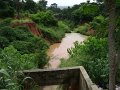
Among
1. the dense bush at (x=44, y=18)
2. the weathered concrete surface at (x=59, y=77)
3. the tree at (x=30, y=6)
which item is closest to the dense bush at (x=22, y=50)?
the weathered concrete surface at (x=59, y=77)

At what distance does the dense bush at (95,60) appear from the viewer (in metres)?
9.25

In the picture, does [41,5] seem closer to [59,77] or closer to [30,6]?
[30,6]

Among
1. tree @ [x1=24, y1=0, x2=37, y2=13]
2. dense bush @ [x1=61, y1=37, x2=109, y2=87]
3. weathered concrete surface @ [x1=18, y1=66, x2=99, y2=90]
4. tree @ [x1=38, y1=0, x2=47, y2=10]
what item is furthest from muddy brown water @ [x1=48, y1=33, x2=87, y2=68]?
tree @ [x1=38, y1=0, x2=47, y2=10]

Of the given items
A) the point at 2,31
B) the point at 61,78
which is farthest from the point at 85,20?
the point at 61,78

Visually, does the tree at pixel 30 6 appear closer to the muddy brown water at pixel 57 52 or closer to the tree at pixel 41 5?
the tree at pixel 41 5

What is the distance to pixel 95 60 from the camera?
1016 cm

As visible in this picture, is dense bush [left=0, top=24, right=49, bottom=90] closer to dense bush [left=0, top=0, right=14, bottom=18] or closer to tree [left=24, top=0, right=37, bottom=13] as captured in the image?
dense bush [left=0, top=0, right=14, bottom=18]

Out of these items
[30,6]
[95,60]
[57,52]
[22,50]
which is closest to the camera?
[95,60]

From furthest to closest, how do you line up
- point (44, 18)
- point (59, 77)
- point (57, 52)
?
1. point (44, 18)
2. point (57, 52)
3. point (59, 77)

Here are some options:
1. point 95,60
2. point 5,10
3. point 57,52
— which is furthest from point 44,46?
point 5,10

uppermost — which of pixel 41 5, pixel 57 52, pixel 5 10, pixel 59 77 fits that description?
pixel 59 77

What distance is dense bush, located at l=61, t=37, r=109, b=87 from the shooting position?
9.25m

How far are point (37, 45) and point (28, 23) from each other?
6.42 metres

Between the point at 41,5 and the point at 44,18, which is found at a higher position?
the point at 44,18
